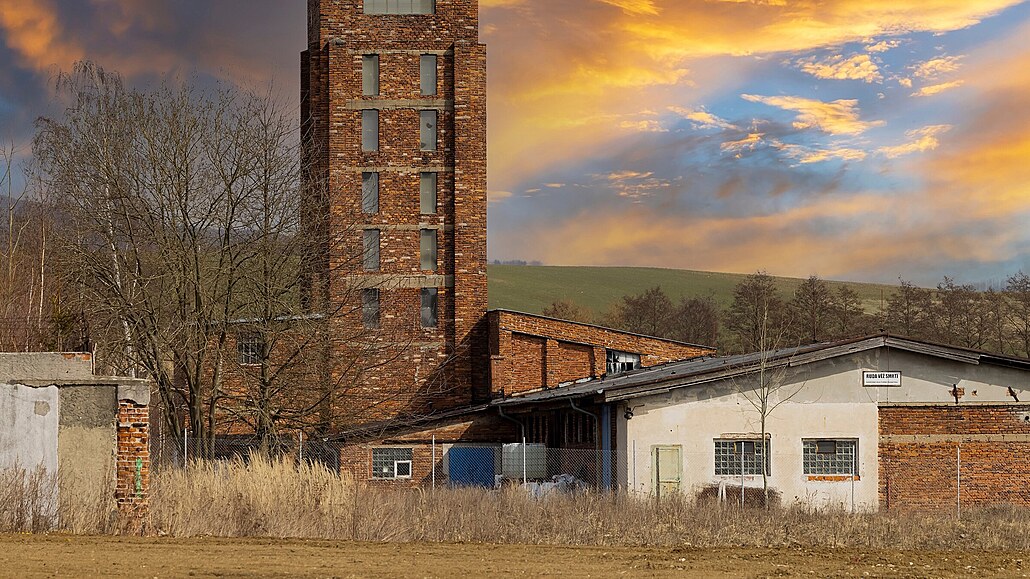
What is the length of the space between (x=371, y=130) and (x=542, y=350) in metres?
11.4

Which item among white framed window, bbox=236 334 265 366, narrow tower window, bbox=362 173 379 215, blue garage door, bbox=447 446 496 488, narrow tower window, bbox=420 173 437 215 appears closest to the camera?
white framed window, bbox=236 334 265 366

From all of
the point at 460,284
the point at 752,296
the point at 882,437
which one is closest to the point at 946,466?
the point at 882,437

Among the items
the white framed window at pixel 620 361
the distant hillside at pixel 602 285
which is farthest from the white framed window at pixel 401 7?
the distant hillside at pixel 602 285

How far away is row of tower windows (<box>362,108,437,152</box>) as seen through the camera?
50.8 m

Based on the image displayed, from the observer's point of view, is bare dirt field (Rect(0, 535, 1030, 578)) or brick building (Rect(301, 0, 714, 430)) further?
brick building (Rect(301, 0, 714, 430))

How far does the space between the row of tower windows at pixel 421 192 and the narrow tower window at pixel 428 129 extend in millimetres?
1170

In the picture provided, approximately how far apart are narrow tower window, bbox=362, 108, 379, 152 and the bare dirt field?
3388 cm

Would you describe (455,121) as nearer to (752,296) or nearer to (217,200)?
(217,200)

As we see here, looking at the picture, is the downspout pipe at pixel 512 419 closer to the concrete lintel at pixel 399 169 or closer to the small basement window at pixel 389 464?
the small basement window at pixel 389 464

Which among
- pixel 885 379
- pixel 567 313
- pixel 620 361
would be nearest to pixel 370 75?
pixel 620 361

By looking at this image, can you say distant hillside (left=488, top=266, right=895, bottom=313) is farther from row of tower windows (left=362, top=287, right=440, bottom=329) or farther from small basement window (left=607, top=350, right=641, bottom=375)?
small basement window (left=607, top=350, right=641, bottom=375)

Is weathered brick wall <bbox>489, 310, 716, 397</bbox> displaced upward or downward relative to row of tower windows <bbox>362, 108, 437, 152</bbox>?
downward

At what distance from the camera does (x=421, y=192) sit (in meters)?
51.5

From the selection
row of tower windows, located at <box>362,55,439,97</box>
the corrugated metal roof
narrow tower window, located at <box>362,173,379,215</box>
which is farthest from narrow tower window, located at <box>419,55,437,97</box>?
the corrugated metal roof
